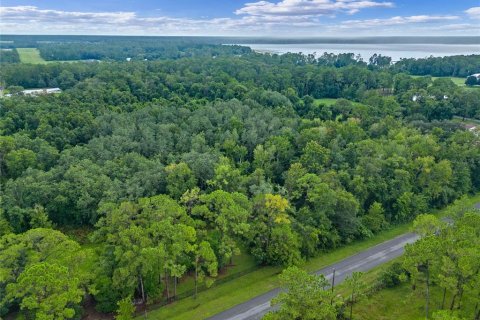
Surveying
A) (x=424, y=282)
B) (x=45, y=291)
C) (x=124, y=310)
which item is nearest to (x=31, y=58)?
(x=45, y=291)

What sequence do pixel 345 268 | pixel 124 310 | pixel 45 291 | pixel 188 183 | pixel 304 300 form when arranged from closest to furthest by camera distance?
pixel 45 291, pixel 304 300, pixel 124 310, pixel 345 268, pixel 188 183

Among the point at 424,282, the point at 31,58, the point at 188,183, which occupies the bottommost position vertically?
the point at 424,282

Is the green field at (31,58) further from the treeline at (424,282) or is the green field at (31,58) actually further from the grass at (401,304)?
the grass at (401,304)

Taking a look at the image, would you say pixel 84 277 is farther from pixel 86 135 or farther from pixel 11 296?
pixel 86 135

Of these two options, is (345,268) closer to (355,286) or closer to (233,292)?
(355,286)

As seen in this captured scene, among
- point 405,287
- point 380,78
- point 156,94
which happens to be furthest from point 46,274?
point 380,78

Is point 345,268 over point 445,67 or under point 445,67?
under

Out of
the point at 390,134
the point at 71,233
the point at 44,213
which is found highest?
the point at 390,134

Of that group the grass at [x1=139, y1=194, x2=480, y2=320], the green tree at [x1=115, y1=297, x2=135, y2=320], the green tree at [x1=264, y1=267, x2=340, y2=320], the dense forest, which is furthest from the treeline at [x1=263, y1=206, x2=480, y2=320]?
the green tree at [x1=115, y1=297, x2=135, y2=320]
